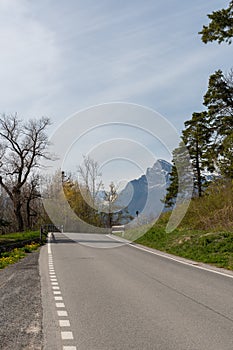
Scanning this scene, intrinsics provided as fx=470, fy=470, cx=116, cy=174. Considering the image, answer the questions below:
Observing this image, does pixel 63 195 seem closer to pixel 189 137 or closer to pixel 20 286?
pixel 189 137

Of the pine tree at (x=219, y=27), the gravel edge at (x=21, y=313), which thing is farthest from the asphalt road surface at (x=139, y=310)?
the pine tree at (x=219, y=27)

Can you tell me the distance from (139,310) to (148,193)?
43146 mm

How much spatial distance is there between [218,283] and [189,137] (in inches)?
1775

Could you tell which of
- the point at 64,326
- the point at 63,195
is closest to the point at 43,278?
the point at 64,326

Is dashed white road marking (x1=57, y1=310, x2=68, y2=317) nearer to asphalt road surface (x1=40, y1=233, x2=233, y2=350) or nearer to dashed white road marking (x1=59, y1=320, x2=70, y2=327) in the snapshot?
asphalt road surface (x1=40, y1=233, x2=233, y2=350)

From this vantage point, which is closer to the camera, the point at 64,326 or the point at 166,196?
the point at 64,326

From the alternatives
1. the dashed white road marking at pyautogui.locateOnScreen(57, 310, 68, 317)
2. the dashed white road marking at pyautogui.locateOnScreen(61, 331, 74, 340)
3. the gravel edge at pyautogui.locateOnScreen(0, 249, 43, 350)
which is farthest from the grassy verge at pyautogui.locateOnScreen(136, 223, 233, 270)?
the dashed white road marking at pyautogui.locateOnScreen(61, 331, 74, 340)

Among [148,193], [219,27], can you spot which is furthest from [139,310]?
[148,193]

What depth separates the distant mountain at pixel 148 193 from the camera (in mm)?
50562

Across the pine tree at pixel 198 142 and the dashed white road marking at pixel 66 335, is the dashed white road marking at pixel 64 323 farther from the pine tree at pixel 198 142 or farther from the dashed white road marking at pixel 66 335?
the pine tree at pixel 198 142

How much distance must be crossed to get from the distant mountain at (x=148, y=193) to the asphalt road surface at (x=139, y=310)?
107 feet

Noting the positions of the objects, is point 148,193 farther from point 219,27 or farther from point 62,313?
point 62,313

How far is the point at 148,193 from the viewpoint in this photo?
51.9 metres

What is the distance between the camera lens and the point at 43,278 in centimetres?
1479
